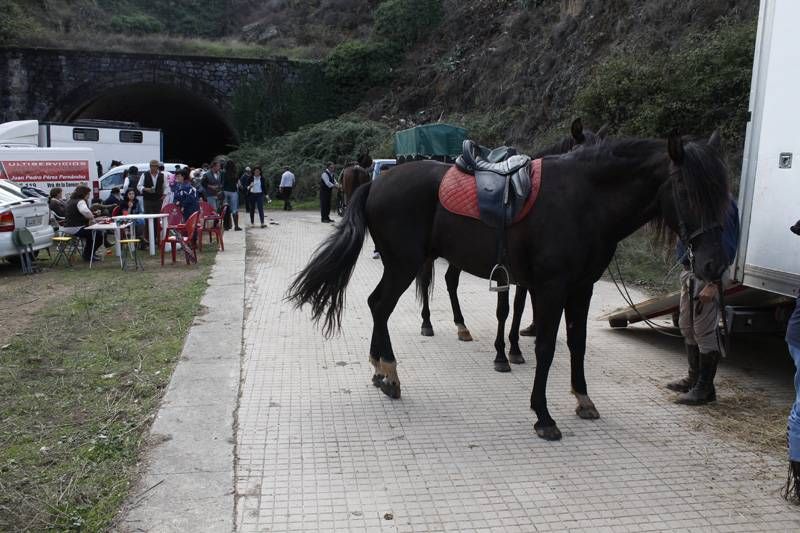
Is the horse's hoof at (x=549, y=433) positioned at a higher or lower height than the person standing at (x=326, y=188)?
lower

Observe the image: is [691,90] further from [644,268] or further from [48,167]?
[48,167]

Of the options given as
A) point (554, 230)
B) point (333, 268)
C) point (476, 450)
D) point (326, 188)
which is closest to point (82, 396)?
point (333, 268)

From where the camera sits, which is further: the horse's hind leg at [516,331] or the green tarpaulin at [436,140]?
the green tarpaulin at [436,140]

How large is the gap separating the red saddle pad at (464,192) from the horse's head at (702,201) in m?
0.91

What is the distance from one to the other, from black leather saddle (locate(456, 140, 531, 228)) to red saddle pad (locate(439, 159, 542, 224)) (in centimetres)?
3

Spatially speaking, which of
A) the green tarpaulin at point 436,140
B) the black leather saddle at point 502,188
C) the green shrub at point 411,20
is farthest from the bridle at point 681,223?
the green shrub at point 411,20

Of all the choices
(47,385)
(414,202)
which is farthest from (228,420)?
(414,202)

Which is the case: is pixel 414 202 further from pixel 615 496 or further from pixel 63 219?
pixel 63 219

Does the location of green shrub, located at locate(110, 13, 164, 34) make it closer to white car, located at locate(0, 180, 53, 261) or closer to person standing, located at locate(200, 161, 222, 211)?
person standing, located at locate(200, 161, 222, 211)

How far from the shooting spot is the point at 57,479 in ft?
11.1

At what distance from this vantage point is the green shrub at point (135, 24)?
142 ft

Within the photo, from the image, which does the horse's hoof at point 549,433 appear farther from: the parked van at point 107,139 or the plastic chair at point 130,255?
the parked van at point 107,139

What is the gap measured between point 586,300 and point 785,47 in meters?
2.21

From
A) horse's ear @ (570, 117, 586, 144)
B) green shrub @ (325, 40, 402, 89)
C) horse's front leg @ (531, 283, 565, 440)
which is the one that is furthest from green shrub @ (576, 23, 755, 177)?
green shrub @ (325, 40, 402, 89)
